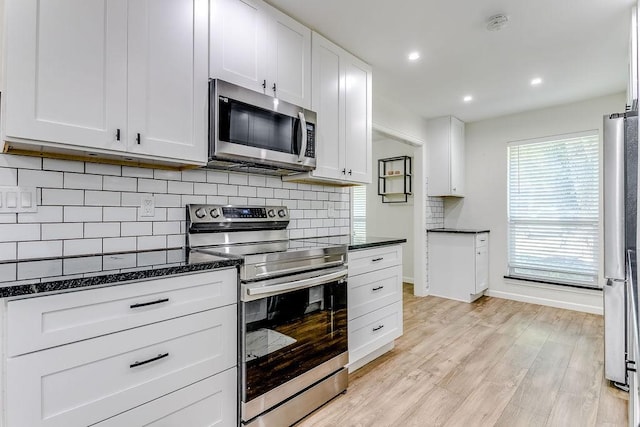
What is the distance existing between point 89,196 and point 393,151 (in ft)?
15.3

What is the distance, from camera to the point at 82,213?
1675mm

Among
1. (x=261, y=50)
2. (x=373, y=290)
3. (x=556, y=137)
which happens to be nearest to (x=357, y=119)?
(x=261, y=50)

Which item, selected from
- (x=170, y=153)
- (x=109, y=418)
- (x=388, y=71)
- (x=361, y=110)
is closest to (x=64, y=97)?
(x=170, y=153)

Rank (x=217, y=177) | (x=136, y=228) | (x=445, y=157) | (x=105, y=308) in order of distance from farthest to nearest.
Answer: (x=445, y=157), (x=217, y=177), (x=136, y=228), (x=105, y=308)

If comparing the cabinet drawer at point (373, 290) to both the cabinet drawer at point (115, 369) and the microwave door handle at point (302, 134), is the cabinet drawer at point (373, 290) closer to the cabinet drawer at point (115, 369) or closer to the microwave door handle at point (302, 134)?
the microwave door handle at point (302, 134)

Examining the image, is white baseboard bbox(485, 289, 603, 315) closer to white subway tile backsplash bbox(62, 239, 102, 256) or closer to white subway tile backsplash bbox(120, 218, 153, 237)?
white subway tile backsplash bbox(120, 218, 153, 237)

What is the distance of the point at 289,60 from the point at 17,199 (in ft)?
5.57

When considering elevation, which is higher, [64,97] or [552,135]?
[552,135]

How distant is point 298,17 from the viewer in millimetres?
2328

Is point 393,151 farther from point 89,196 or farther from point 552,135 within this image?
point 89,196

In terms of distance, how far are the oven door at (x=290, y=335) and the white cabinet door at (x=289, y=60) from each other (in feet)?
3.99

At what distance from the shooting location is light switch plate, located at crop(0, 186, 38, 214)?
1.47 meters

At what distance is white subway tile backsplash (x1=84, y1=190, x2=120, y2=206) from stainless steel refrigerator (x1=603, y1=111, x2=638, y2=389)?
299cm

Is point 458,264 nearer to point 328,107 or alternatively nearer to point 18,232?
point 328,107
